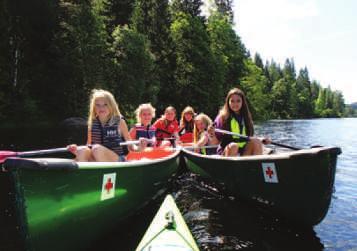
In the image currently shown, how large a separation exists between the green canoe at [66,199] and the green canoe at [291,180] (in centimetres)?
145

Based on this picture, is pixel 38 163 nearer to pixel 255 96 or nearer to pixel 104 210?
pixel 104 210

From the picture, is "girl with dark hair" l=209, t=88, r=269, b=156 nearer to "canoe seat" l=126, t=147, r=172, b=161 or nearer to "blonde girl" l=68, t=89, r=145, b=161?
"canoe seat" l=126, t=147, r=172, b=161

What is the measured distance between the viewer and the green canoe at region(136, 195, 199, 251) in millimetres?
3215

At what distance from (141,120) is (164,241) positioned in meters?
4.74

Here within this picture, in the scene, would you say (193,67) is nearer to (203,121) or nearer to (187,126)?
(187,126)

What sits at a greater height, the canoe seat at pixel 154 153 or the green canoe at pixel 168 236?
the canoe seat at pixel 154 153

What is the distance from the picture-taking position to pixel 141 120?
25.8 feet

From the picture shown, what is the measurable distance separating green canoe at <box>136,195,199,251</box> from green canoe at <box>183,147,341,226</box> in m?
1.44

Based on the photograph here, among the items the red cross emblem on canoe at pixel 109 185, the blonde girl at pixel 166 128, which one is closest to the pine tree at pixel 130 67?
the blonde girl at pixel 166 128

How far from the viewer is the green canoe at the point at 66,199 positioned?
3049 millimetres

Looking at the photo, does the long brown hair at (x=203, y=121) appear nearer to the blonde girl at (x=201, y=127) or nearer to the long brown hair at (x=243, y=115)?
the blonde girl at (x=201, y=127)

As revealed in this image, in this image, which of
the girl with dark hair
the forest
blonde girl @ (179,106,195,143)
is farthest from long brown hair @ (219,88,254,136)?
the forest

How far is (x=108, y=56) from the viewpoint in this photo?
27.7m

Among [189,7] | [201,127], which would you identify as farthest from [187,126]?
[189,7]
